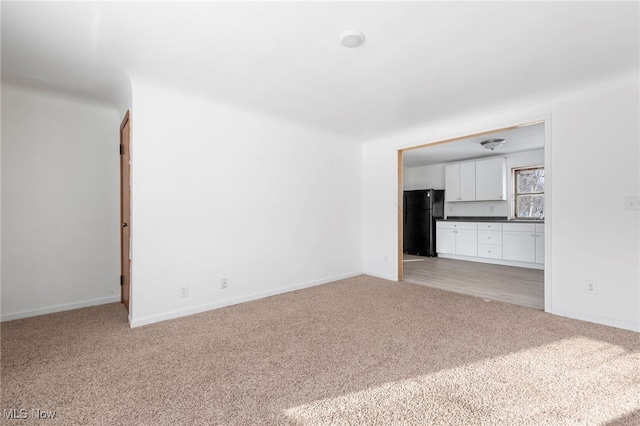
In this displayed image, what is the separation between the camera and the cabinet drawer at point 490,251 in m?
5.79

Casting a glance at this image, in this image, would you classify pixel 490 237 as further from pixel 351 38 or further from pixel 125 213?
→ pixel 125 213

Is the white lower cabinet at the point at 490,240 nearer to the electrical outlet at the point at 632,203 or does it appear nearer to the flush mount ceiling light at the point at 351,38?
the electrical outlet at the point at 632,203

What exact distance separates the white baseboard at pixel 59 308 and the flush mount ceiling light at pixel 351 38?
3.65 m

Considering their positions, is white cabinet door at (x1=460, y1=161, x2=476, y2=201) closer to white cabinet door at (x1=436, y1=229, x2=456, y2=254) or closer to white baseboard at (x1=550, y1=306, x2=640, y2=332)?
white cabinet door at (x1=436, y1=229, x2=456, y2=254)

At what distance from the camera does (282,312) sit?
3102mm

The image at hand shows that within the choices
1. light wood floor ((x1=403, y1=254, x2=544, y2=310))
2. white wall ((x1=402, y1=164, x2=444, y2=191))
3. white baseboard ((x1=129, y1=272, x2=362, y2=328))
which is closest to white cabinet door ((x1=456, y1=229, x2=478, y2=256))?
light wood floor ((x1=403, y1=254, x2=544, y2=310))

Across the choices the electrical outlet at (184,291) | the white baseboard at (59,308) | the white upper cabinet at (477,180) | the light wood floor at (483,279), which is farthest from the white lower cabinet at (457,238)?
the white baseboard at (59,308)

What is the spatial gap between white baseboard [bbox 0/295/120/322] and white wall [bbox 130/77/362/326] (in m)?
1.08

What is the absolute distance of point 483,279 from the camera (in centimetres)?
457

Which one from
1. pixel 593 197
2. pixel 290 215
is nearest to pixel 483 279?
pixel 593 197

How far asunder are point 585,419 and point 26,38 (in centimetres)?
402

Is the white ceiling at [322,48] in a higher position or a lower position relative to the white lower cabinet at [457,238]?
higher

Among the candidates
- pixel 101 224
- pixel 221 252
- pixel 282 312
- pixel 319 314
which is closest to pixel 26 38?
pixel 101 224

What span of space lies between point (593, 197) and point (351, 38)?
2659 millimetres
